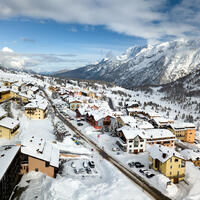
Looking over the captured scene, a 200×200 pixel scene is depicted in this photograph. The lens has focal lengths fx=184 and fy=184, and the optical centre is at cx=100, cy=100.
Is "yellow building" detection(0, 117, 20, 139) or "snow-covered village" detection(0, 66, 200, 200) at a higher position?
"yellow building" detection(0, 117, 20, 139)

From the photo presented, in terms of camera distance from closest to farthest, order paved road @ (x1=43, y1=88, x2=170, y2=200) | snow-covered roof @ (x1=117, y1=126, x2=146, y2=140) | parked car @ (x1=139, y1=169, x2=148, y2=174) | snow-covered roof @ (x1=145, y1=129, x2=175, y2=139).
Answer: paved road @ (x1=43, y1=88, x2=170, y2=200)
parked car @ (x1=139, y1=169, x2=148, y2=174)
snow-covered roof @ (x1=117, y1=126, x2=146, y2=140)
snow-covered roof @ (x1=145, y1=129, x2=175, y2=139)

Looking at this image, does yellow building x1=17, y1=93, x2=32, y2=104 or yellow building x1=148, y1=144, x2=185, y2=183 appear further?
yellow building x1=17, y1=93, x2=32, y2=104

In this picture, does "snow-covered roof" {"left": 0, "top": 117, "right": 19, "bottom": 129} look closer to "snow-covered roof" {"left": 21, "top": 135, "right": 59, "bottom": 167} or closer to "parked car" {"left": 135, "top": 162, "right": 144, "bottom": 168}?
"snow-covered roof" {"left": 21, "top": 135, "right": 59, "bottom": 167}

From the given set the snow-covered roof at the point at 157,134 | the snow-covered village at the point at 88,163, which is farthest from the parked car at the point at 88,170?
the snow-covered roof at the point at 157,134

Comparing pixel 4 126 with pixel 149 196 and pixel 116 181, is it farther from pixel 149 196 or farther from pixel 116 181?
pixel 149 196

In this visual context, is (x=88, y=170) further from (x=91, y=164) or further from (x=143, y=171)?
(x=143, y=171)

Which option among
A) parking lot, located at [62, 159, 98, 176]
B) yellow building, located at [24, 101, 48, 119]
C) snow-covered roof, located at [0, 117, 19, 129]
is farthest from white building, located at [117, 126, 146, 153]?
yellow building, located at [24, 101, 48, 119]

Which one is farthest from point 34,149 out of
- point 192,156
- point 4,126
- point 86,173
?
point 192,156
